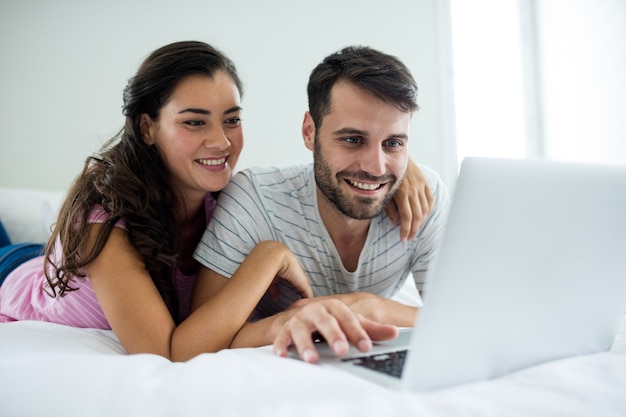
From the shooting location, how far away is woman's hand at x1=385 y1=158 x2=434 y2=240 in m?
1.32

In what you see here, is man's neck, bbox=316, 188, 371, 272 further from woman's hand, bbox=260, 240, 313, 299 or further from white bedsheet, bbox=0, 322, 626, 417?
white bedsheet, bbox=0, 322, 626, 417

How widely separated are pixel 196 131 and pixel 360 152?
0.40m

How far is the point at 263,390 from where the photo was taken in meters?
0.56

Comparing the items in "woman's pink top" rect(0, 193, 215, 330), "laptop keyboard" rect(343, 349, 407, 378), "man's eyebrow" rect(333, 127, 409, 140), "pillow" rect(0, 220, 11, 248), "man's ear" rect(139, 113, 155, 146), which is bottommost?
"woman's pink top" rect(0, 193, 215, 330)

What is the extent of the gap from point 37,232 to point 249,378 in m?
1.63

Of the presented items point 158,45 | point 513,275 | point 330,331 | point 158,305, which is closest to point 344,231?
point 158,305

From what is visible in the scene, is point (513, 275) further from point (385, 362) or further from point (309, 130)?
point (309, 130)

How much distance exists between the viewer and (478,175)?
1.78 ft

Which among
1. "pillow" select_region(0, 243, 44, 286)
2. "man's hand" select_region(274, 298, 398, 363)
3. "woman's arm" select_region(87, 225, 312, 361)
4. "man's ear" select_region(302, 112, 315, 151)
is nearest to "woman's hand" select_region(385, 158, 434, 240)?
"man's ear" select_region(302, 112, 315, 151)

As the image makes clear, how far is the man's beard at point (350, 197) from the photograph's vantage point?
1.29 metres

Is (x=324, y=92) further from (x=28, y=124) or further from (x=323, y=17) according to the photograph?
(x=323, y=17)

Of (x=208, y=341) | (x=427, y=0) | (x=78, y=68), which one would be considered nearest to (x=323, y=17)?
(x=427, y=0)

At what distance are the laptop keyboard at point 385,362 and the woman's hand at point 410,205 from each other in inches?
24.6

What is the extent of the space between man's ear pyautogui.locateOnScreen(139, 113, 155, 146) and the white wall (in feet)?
3.75
